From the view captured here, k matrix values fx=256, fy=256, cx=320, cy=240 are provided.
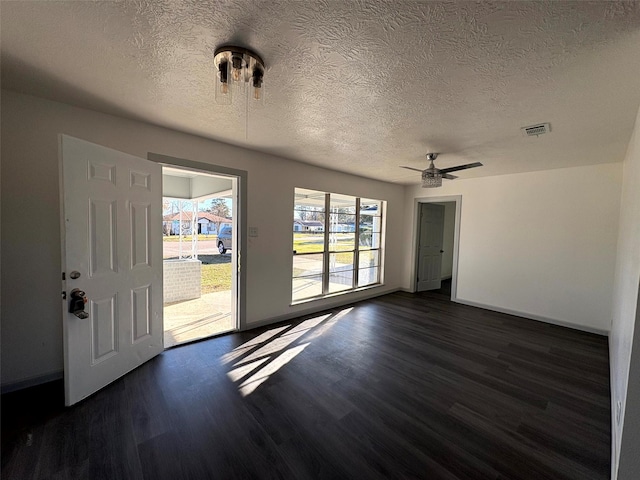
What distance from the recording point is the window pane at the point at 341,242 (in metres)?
4.66

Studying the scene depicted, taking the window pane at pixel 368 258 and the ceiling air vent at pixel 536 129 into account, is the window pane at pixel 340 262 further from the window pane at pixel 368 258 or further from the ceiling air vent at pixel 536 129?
the ceiling air vent at pixel 536 129

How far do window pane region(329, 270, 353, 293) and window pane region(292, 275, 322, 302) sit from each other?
27cm

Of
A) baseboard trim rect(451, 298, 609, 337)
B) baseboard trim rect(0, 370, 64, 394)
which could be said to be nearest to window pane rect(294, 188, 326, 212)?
baseboard trim rect(0, 370, 64, 394)

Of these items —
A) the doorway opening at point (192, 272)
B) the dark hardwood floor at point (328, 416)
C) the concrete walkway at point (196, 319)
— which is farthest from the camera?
the doorway opening at point (192, 272)

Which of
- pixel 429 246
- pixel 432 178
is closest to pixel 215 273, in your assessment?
pixel 429 246

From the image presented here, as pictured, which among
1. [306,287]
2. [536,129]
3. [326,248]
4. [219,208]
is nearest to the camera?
[536,129]

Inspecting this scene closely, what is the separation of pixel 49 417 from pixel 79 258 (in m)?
1.15

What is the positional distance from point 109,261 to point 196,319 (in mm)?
1911

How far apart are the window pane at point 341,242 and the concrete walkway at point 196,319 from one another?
210 centimetres

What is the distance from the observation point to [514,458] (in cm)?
162

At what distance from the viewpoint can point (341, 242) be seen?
4.85m

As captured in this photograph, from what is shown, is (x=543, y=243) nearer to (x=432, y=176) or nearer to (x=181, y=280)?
(x=432, y=176)

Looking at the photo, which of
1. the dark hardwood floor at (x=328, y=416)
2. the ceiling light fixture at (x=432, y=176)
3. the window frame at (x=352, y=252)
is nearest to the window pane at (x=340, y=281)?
the window frame at (x=352, y=252)

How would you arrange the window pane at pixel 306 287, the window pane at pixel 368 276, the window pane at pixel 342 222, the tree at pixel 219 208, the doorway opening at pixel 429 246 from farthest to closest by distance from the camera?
1. the tree at pixel 219 208
2. the doorway opening at pixel 429 246
3. the window pane at pixel 368 276
4. the window pane at pixel 342 222
5. the window pane at pixel 306 287
